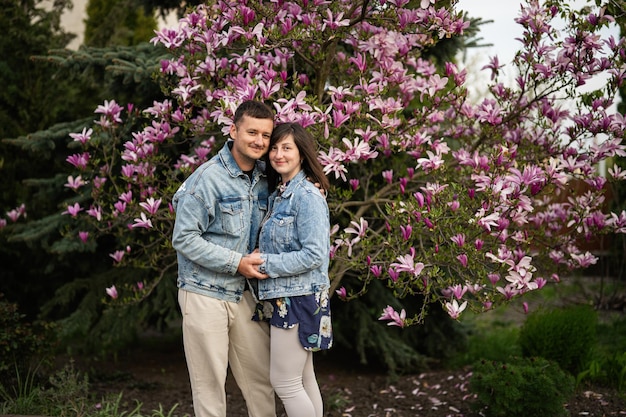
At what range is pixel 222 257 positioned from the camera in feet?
9.17

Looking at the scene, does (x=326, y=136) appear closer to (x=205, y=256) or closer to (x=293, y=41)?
(x=293, y=41)

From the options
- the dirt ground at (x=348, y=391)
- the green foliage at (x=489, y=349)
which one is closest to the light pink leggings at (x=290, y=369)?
the dirt ground at (x=348, y=391)

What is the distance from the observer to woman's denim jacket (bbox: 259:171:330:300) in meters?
2.75

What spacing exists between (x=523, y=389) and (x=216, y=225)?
2.11 metres

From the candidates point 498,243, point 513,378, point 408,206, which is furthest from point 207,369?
point 513,378

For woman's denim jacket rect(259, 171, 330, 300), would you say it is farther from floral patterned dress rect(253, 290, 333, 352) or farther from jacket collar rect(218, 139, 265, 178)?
jacket collar rect(218, 139, 265, 178)

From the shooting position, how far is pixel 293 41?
365cm

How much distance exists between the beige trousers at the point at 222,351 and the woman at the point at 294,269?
138 millimetres

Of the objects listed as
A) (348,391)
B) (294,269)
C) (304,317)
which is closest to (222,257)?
(294,269)

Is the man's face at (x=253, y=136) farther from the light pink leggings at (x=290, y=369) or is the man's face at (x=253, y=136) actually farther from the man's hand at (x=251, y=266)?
the light pink leggings at (x=290, y=369)

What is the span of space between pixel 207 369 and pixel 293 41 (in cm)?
171

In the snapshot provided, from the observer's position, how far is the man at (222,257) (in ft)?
9.23

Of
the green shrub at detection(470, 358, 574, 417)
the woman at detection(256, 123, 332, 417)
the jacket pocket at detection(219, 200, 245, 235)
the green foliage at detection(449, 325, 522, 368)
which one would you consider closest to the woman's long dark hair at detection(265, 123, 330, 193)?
the woman at detection(256, 123, 332, 417)

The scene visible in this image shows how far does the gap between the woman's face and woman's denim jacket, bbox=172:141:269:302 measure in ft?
0.55
